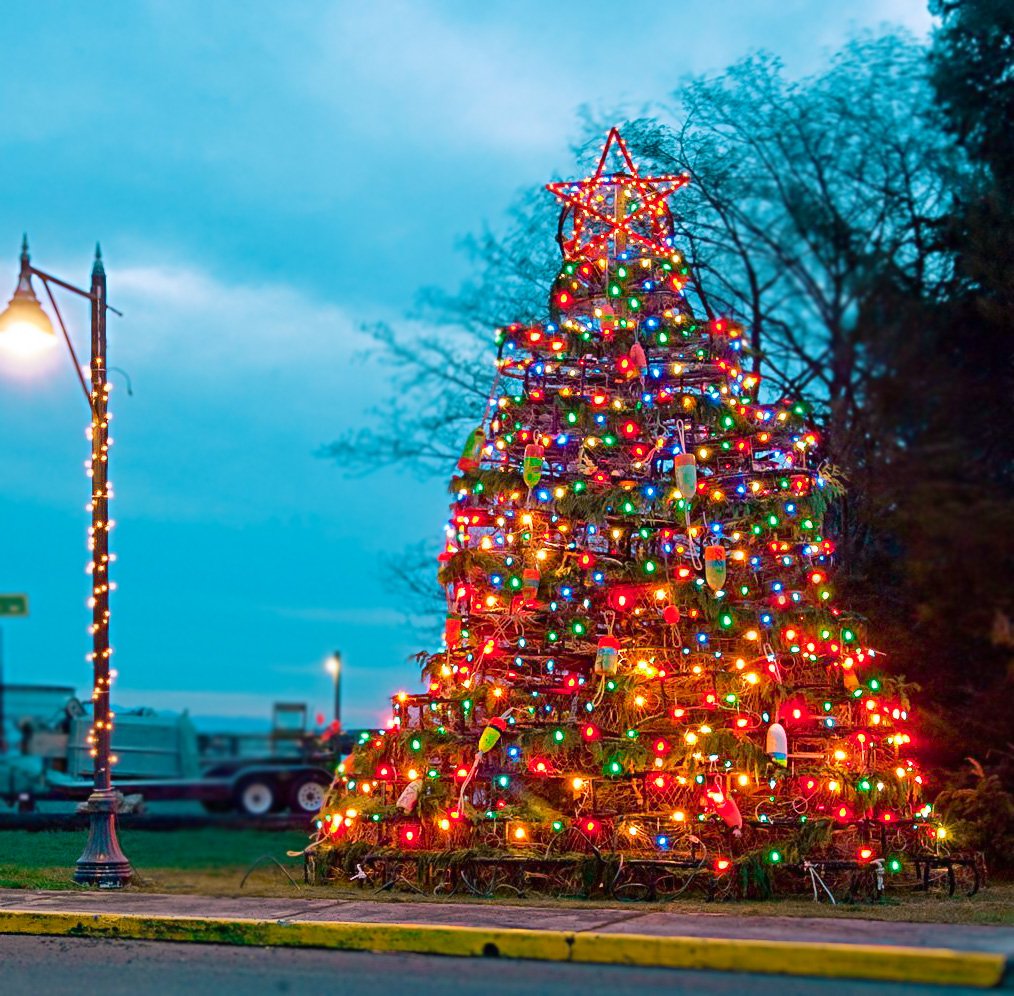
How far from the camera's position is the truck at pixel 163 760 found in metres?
19.3

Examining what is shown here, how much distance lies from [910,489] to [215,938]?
20.6 ft

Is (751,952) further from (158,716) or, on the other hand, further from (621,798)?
(158,716)

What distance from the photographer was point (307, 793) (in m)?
21.4

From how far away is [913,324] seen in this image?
9586 millimetres

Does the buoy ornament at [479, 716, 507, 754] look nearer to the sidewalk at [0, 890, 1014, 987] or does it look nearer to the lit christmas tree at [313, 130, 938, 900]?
the lit christmas tree at [313, 130, 938, 900]

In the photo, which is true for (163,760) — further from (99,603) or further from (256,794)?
(99,603)

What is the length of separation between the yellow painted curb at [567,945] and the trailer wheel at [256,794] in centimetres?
588

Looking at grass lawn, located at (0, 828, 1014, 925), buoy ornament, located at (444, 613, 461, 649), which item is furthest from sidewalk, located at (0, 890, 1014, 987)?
buoy ornament, located at (444, 613, 461, 649)

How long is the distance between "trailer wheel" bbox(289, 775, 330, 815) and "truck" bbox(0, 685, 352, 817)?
2 centimetres

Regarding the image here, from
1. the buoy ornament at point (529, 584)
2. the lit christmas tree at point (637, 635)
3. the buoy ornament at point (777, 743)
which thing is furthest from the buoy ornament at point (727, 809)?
the buoy ornament at point (529, 584)

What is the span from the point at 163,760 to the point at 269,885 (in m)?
12.5

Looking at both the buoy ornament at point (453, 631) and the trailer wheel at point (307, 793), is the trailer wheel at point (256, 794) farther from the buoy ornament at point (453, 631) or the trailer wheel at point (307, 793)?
the buoy ornament at point (453, 631)

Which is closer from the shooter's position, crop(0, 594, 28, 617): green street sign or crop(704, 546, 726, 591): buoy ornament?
crop(0, 594, 28, 617): green street sign

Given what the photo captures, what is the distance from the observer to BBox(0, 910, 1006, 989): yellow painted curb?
7832mm
